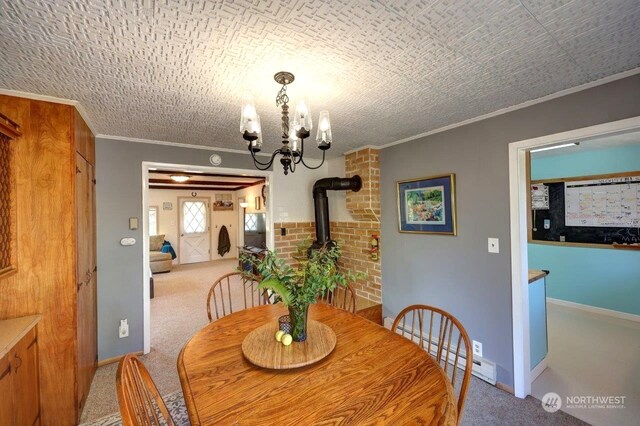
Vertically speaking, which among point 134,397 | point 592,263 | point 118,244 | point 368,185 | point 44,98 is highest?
point 44,98

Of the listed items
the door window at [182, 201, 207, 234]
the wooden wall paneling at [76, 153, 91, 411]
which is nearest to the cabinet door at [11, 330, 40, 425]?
the wooden wall paneling at [76, 153, 91, 411]

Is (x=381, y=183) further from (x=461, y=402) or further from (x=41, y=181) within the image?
(x=41, y=181)

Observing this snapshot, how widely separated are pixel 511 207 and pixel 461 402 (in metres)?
1.56

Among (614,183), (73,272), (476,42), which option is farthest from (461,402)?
(614,183)

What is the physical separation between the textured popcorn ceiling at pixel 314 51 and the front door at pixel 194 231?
6.22 m

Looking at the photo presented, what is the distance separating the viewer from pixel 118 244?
2.59 m

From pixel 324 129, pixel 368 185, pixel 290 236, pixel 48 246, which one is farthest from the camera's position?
pixel 290 236

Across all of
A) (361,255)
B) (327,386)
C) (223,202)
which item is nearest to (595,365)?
(361,255)

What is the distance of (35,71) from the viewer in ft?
4.66

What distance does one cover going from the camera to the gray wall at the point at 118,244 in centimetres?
252

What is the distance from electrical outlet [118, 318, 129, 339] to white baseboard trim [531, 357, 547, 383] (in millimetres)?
3744

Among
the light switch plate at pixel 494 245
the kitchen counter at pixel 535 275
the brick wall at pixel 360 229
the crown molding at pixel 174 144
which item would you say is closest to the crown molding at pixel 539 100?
the brick wall at pixel 360 229

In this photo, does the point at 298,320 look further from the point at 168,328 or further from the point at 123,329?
the point at 168,328

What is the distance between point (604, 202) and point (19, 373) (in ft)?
18.7
